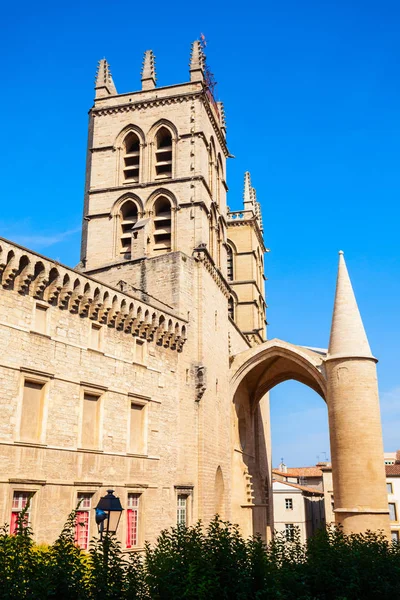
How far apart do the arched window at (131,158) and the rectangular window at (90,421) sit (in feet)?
41.7

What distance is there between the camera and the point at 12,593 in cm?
778

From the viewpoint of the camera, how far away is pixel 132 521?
1895cm

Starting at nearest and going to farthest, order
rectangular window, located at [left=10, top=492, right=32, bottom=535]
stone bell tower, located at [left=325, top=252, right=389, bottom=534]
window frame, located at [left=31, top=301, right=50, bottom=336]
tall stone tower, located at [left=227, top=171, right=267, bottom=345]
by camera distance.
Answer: rectangular window, located at [left=10, top=492, right=32, bottom=535]
window frame, located at [left=31, top=301, right=50, bottom=336]
stone bell tower, located at [left=325, top=252, right=389, bottom=534]
tall stone tower, located at [left=227, top=171, right=267, bottom=345]

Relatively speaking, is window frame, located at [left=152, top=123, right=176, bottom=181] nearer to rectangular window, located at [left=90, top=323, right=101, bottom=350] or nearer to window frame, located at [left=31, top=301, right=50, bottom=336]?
rectangular window, located at [left=90, top=323, right=101, bottom=350]

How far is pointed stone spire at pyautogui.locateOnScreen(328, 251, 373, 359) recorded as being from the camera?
26.1 m

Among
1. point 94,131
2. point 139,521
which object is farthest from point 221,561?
point 94,131

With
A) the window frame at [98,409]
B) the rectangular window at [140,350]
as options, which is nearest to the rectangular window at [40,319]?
the window frame at [98,409]

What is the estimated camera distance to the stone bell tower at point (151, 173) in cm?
2617

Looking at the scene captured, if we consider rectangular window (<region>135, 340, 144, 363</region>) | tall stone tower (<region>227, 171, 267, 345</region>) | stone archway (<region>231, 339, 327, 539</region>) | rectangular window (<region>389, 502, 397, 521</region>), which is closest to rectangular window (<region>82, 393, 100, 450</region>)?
rectangular window (<region>135, 340, 144, 363</region>)

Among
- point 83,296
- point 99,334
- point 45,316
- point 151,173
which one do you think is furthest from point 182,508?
point 151,173

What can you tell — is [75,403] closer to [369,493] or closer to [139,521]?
[139,521]

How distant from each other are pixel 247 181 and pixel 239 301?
33.2 ft

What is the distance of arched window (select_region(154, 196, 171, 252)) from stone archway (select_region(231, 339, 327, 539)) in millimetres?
6858

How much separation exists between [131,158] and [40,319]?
13739mm
